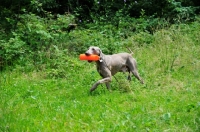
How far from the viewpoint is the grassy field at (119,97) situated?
5.80 metres

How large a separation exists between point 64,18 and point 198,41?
4463 mm

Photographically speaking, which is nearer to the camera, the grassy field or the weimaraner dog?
the grassy field

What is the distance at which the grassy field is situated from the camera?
5.80 meters

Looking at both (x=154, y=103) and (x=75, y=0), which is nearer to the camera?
(x=154, y=103)

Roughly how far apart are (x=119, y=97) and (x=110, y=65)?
105cm

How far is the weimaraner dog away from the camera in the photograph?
804 centimetres

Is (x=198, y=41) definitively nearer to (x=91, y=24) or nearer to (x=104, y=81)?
(x=91, y=24)

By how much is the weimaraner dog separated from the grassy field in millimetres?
254

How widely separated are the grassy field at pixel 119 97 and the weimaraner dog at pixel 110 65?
0.25m

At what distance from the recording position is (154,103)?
692 cm

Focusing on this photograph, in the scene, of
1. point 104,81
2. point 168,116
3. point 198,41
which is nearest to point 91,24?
point 198,41

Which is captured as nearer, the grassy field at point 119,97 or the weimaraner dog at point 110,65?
the grassy field at point 119,97

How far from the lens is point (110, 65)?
27.5ft

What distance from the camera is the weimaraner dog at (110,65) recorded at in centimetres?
804
